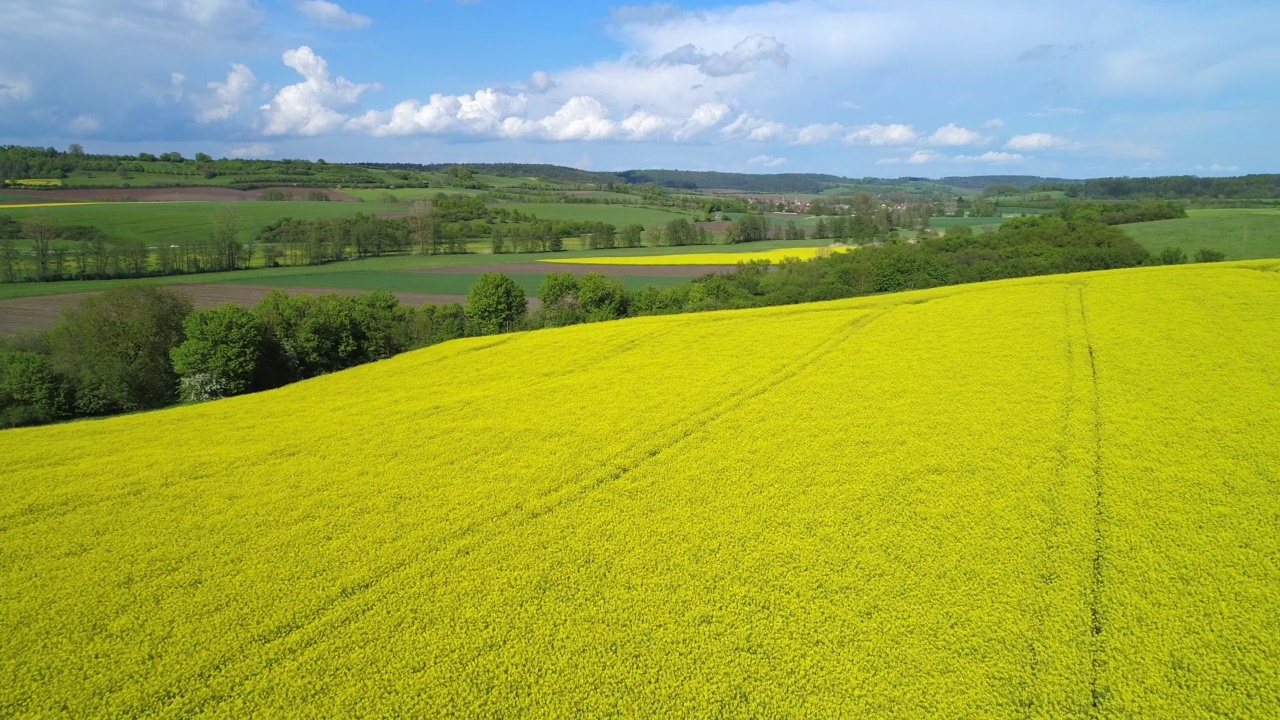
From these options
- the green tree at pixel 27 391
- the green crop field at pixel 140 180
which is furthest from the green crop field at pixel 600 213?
the green tree at pixel 27 391

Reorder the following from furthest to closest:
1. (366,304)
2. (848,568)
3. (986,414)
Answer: (366,304) → (986,414) → (848,568)

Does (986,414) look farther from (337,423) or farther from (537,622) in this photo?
(337,423)

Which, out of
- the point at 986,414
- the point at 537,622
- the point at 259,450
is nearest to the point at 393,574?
the point at 537,622

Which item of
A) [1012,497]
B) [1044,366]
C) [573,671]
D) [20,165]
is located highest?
[20,165]

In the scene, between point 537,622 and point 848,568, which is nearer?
point 537,622

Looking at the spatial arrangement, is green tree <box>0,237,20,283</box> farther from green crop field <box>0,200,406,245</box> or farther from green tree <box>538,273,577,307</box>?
green tree <box>538,273,577,307</box>

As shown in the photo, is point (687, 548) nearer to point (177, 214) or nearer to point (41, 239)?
point (41, 239)

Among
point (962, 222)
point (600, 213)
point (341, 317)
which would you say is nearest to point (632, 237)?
point (600, 213)

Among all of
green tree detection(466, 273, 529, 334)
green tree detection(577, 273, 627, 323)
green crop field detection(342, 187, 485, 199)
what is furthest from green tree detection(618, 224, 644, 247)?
green tree detection(466, 273, 529, 334)
